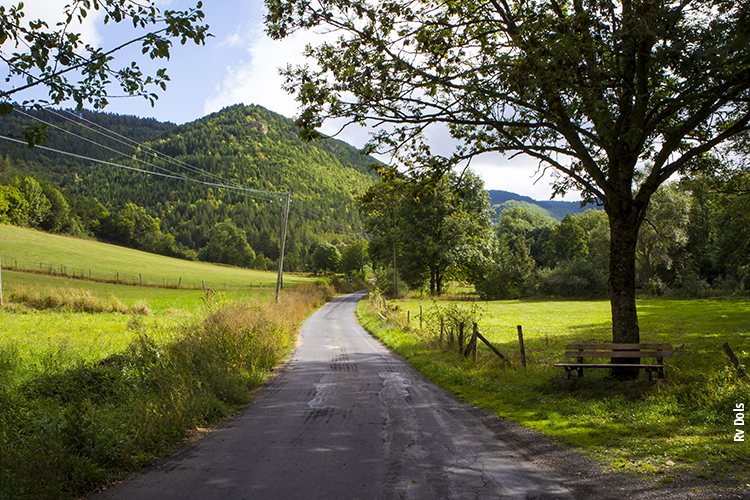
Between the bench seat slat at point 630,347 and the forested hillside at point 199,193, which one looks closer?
the bench seat slat at point 630,347

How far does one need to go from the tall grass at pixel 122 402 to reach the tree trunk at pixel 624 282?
26.0ft

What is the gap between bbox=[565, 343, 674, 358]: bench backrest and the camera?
820 centimetres

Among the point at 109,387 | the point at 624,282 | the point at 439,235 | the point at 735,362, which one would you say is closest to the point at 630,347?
the point at 624,282

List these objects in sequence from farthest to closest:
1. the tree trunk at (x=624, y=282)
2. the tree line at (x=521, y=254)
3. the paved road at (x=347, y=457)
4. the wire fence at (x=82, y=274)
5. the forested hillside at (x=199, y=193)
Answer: the forested hillside at (x=199, y=193) < the wire fence at (x=82, y=274) < the tree line at (x=521, y=254) < the tree trunk at (x=624, y=282) < the paved road at (x=347, y=457)

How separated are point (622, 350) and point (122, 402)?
9672mm

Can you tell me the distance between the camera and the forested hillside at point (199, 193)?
4227 inches

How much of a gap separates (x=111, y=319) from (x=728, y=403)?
86.5ft

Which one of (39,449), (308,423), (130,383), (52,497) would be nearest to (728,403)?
(308,423)

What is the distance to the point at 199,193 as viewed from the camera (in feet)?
492

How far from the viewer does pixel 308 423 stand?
726 centimetres

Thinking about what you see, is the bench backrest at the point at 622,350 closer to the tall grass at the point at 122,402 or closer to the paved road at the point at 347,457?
the paved road at the point at 347,457

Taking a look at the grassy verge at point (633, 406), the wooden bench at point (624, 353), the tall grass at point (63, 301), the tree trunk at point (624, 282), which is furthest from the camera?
the tall grass at point (63, 301)

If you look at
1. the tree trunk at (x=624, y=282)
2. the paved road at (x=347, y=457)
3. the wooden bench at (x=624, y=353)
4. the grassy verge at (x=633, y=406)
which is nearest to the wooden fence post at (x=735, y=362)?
the grassy verge at (x=633, y=406)

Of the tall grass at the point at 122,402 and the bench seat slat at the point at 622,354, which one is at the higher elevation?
the bench seat slat at the point at 622,354
